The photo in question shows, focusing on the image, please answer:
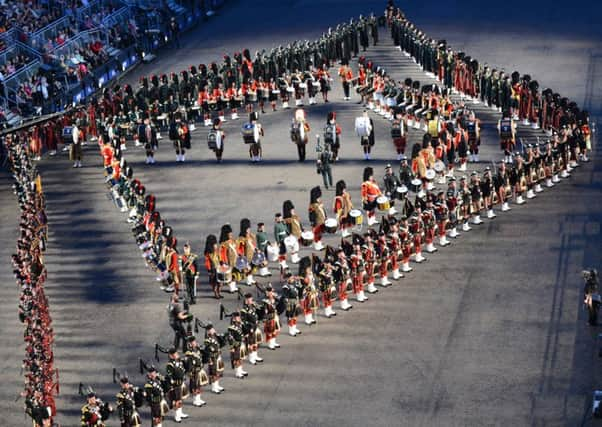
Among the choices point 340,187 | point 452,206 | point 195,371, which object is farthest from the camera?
point 340,187

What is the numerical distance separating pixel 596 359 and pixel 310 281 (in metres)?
5.78

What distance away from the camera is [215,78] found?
41.6 metres

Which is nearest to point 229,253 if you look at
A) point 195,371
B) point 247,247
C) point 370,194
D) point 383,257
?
point 247,247

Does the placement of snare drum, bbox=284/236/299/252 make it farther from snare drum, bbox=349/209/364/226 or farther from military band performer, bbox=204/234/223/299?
snare drum, bbox=349/209/364/226

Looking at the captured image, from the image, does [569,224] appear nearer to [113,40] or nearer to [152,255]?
[152,255]

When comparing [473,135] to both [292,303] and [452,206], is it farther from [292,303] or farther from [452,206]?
[292,303]

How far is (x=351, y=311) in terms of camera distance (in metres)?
28.5

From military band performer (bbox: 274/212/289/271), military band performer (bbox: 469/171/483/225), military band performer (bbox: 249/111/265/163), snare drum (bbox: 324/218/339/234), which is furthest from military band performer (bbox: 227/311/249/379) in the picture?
military band performer (bbox: 249/111/265/163)

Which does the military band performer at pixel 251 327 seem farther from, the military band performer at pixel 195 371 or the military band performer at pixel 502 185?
the military band performer at pixel 502 185

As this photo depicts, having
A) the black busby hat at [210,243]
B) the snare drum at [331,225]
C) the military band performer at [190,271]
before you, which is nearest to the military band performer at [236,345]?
the military band performer at [190,271]

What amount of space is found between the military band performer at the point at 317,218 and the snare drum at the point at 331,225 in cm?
11

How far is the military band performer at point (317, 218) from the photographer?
103ft

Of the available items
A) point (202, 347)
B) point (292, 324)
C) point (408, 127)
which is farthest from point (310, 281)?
point (408, 127)

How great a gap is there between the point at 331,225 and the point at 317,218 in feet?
1.31
